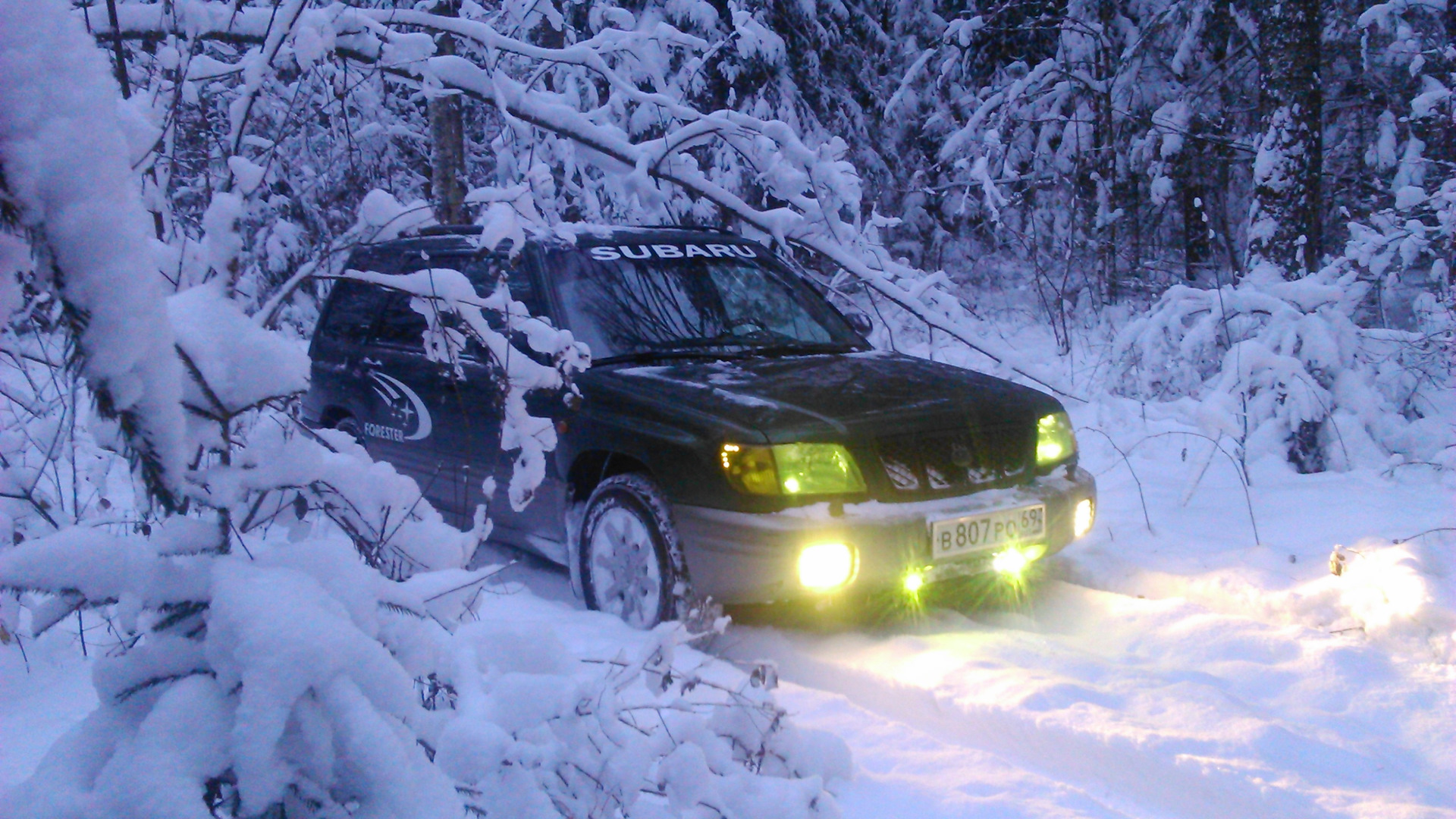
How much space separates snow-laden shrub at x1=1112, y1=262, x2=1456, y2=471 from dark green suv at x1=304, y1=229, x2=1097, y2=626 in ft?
6.94

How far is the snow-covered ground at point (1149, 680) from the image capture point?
267 centimetres

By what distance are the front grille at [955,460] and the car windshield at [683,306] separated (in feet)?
3.34

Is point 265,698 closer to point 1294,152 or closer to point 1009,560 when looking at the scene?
point 1009,560

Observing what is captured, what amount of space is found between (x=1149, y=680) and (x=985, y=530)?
796 mm

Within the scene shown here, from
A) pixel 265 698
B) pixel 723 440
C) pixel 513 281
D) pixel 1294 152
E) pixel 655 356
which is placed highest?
pixel 1294 152

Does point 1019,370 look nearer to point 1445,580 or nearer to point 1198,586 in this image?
point 1198,586

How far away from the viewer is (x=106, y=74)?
3.23 ft

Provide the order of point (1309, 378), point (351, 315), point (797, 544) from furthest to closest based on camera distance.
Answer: point (1309, 378) < point (351, 315) < point (797, 544)

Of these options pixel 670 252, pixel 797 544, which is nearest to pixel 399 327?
pixel 670 252

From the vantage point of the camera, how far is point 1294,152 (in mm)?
8867

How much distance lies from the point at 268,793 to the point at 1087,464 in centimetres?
617

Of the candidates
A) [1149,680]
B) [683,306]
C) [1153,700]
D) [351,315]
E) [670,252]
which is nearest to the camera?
[1153,700]

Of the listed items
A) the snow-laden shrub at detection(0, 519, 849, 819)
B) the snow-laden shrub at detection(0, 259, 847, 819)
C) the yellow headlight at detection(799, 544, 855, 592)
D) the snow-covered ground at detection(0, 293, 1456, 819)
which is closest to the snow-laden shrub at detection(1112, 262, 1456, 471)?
the snow-covered ground at detection(0, 293, 1456, 819)

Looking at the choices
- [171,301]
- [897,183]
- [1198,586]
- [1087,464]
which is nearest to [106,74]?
[171,301]
